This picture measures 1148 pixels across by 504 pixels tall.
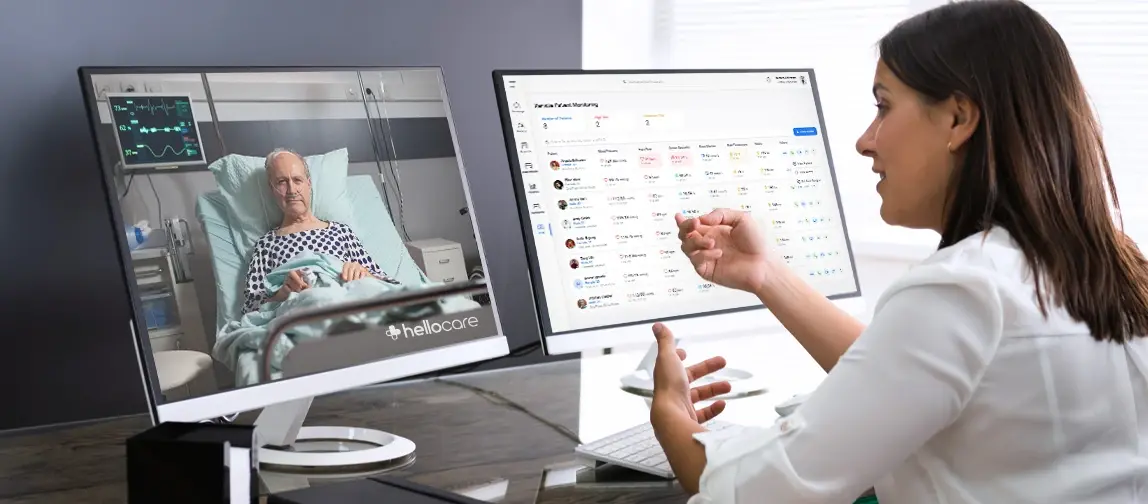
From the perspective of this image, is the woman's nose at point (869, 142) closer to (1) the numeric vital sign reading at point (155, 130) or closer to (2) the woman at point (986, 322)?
(2) the woman at point (986, 322)

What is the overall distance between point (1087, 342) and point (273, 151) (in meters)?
0.93

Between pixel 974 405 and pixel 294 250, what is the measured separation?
79cm

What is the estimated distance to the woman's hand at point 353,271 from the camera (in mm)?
1309

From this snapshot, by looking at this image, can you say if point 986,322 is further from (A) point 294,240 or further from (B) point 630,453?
(A) point 294,240

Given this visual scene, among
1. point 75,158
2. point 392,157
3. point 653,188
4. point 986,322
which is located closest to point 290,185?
point 392,157

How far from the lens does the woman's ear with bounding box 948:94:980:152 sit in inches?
36.4

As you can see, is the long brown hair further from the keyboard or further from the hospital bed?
the hospital bed

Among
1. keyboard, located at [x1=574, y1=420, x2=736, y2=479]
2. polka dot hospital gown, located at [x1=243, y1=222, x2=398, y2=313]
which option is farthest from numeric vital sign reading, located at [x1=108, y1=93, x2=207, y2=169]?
keyboard, located at [x1=574, y1=420, x2=736, y2=479]

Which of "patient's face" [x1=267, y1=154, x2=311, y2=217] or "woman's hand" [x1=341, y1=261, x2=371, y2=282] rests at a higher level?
"patient's face" [x1=267, y1=154, x2=311, y2=217]

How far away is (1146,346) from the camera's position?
900mm

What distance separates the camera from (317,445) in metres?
1.35

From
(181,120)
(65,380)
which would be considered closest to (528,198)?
(181,120)

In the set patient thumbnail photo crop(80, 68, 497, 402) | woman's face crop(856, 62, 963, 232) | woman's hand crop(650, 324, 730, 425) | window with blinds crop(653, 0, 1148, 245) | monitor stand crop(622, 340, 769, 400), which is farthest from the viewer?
window with blinds crop(653, 0, 1148, 245)

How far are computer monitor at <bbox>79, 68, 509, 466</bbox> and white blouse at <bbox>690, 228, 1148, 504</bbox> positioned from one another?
56cm
